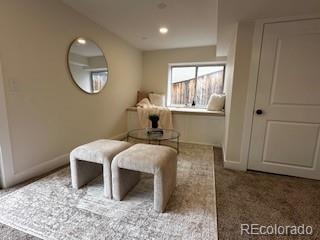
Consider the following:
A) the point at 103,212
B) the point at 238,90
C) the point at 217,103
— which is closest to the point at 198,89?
the point at 217,103

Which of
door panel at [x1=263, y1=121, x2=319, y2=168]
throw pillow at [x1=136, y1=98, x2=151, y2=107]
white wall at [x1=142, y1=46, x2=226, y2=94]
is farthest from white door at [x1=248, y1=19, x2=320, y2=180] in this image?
throw pillow at [x1=136, y1=98, x2=151, y2=107]

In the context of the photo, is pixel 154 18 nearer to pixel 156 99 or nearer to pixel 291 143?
pixel 156 99

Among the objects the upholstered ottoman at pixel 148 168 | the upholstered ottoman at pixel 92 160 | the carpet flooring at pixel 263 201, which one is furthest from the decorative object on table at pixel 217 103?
the upholstered ottoman at pixel 92 160

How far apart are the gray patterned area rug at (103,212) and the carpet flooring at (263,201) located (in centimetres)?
13

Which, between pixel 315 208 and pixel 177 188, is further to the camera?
pixel 177 188

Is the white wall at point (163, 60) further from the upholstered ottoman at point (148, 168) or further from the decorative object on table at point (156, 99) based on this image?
the upholstered ottoman at point (148, 168)

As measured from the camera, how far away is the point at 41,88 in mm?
1964

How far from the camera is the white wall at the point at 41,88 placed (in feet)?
5.55

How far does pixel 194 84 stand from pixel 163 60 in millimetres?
1009

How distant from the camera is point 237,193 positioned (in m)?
1.72

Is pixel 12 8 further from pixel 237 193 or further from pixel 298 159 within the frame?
pixel 298 159

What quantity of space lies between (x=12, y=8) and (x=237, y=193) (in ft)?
9.87

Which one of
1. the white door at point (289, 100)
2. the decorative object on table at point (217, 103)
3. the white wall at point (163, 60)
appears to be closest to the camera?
the white door at point (289, 100)

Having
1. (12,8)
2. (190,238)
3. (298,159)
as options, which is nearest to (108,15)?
(12,8)
